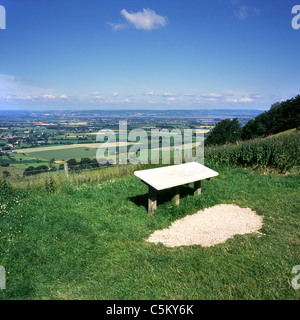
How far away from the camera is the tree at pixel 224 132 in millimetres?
37938

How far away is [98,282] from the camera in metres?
3.14

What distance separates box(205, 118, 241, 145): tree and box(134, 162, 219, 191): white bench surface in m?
33.2

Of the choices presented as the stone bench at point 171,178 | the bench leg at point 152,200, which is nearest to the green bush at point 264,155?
the stone bench at point 171,178

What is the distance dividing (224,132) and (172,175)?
35769 millimetres

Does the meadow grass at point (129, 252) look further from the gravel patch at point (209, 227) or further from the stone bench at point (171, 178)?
the stone bench at point (171, 178)

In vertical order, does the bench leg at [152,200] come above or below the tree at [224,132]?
below

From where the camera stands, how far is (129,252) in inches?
154

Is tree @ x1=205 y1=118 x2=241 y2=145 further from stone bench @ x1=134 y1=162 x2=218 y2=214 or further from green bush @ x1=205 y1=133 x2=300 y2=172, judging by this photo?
stone bench @ x1=134 y1=162 x2=218 y2=214

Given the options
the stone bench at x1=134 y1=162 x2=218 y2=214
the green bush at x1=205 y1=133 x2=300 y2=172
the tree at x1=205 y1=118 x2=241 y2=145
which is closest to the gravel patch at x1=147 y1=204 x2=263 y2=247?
the stone bench at x1=134 y1=162 x2=218 y2=214

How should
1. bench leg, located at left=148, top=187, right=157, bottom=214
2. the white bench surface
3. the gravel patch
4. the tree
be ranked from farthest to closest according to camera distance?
the tree → bench leg, located at left=148, top=187, right=157, bottom=214 → the white bench surface → the gravel patch

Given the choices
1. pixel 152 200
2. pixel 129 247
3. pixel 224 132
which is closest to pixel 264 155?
pixel 152 200

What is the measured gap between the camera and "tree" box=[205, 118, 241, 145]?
37.9 meters

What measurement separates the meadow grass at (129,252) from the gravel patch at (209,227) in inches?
8.7
